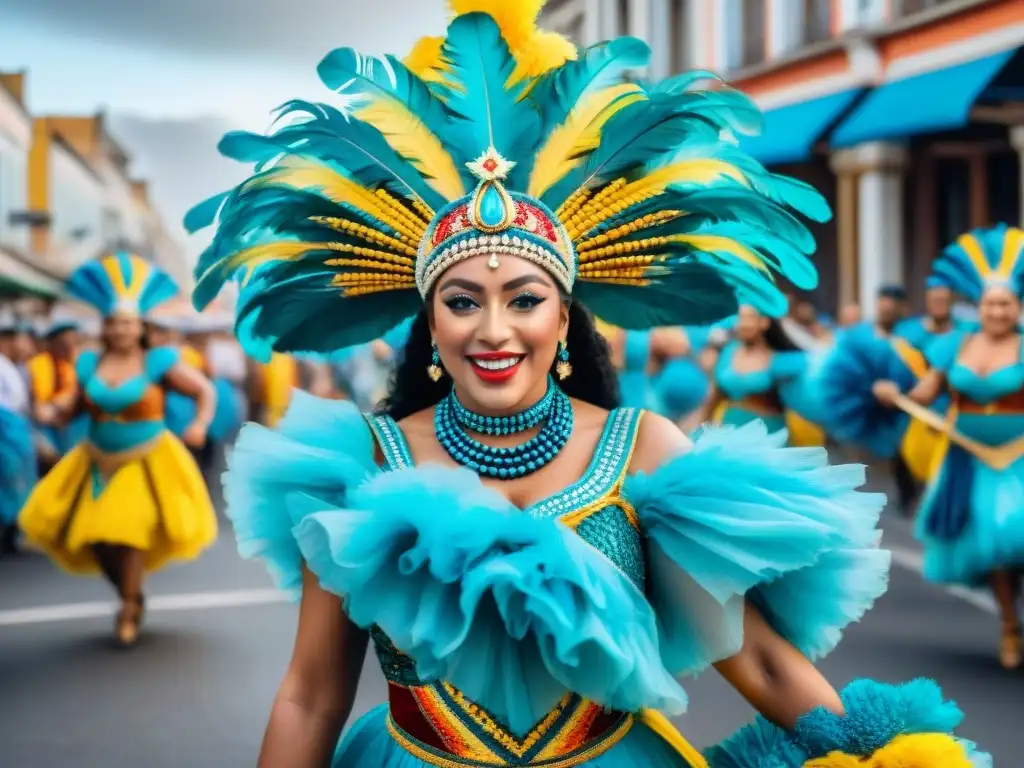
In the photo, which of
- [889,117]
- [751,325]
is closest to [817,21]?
[889,117]

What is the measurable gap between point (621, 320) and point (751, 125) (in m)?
0.51

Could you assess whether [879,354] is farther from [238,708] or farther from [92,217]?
[92,217]

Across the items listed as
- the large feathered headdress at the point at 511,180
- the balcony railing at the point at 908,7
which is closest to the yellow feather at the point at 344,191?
the large feathered headdress at the point at 511,180

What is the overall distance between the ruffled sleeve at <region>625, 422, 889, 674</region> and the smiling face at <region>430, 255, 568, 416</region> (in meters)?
0.29

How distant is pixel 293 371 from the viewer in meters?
19.3

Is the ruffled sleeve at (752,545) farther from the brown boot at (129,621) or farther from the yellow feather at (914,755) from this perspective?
the brown boot at (129,621)

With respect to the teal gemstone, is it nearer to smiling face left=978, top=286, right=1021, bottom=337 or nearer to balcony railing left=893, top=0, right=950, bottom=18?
smiling face left=978, top=286, right=1021, bottom=337

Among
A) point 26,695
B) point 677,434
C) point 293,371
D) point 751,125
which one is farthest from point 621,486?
point 293,371

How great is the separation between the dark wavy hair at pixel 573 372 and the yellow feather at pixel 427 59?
0.51 metres

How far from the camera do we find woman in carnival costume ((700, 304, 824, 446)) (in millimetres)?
10797

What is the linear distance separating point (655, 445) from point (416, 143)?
29.3 inches

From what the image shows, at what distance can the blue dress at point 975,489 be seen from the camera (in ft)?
25.0

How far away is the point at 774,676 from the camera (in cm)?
267

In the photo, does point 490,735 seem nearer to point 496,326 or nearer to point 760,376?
point 496,326
